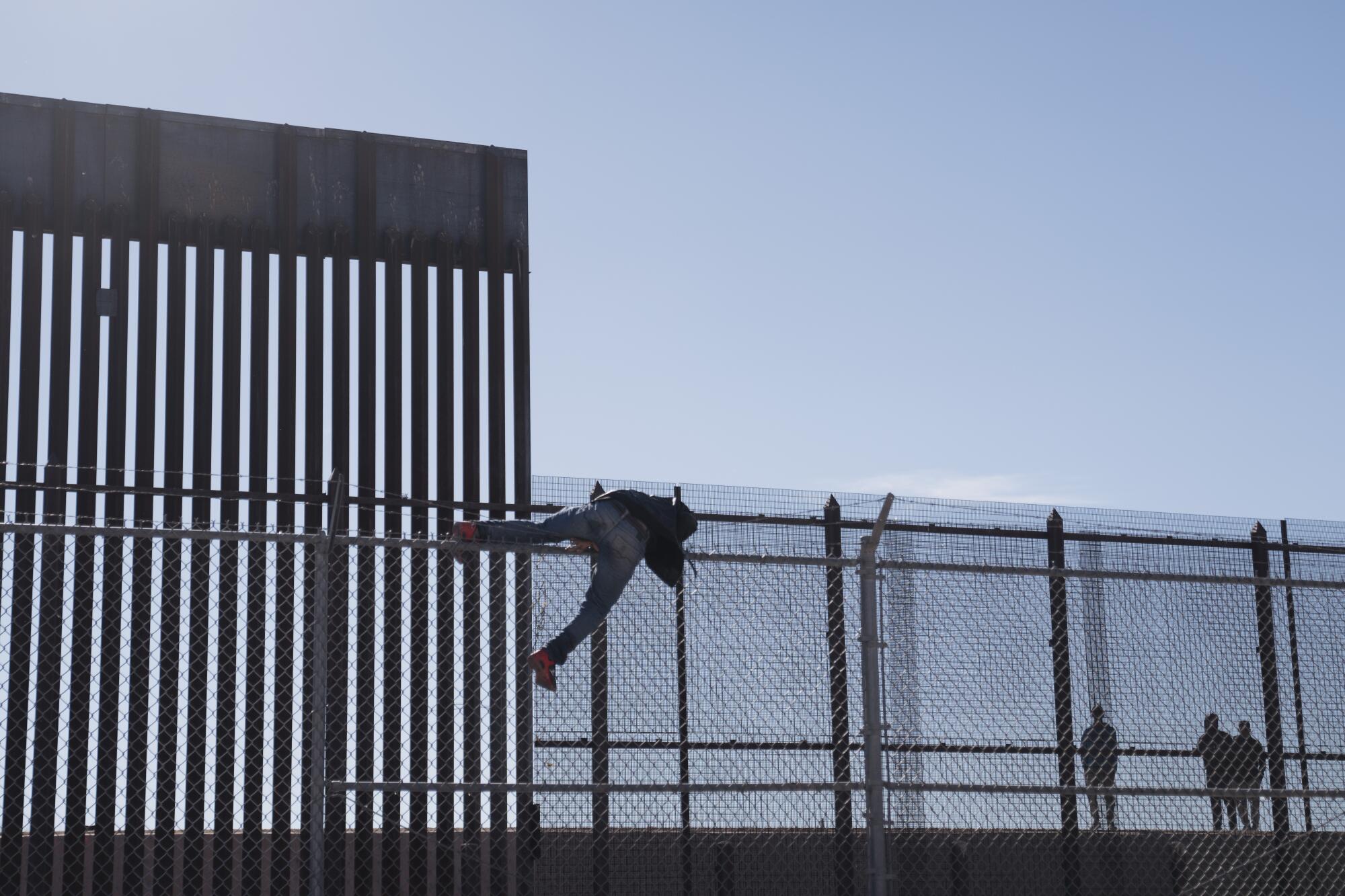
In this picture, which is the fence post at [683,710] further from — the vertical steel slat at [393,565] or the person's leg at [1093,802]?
the person's leg at [1093,802]

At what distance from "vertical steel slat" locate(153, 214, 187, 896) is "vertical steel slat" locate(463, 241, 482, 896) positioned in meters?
1.63

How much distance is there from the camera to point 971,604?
7164 mm

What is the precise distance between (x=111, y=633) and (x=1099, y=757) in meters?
5.89

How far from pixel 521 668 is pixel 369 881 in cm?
267

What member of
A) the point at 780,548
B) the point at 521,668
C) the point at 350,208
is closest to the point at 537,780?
the point at 521,668

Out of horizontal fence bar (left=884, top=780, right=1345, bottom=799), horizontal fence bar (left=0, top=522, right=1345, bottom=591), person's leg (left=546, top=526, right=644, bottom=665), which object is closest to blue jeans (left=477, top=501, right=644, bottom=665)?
person's leg (left=546, top=526, right=644, bottom=665)

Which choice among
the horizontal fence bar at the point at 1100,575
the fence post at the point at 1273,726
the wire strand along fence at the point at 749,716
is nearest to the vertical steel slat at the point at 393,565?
the wire strand along fence at the point at 749,716

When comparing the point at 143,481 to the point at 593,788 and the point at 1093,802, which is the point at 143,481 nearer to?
the point at 593,788

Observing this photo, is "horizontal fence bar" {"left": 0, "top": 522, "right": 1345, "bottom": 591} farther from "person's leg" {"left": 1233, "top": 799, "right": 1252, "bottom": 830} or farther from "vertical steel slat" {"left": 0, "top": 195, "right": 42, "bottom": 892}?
"vertical steel slat" {"left": 0, "top": 195, "right": 42, "bottom": 892}

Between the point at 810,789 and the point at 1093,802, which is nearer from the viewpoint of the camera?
the point at 810,789

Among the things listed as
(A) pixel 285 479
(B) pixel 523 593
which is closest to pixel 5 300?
(A) pixel 285 479

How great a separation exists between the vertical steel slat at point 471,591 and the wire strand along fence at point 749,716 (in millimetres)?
72

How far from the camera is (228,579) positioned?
29.8ft

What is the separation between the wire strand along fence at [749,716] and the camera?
6.83m
